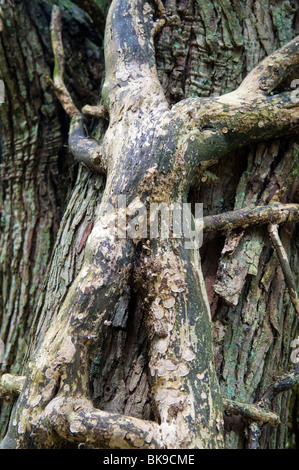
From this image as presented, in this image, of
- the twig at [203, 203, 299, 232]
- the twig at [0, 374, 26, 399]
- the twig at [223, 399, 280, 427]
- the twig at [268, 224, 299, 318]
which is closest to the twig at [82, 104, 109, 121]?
the twig at [203, 203, 299, 232]

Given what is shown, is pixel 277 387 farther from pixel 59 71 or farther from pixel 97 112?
pixel 59 71

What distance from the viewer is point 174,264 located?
1409mm

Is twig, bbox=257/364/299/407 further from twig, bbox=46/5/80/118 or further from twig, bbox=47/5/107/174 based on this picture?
twig, bbox=46/5/80/118

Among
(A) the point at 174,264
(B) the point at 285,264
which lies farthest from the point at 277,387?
(A) the point at 174,264

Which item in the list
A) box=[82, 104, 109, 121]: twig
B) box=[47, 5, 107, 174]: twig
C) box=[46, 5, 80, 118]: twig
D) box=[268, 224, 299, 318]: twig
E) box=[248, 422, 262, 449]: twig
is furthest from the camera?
box=[46, 5, 80, 118]: twig

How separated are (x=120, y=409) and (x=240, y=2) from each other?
1.64 metres

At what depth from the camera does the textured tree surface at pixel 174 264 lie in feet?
4.27

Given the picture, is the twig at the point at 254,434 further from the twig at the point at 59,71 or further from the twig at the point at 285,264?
the twig at the point at 59,71

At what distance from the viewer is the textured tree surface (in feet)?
4.27

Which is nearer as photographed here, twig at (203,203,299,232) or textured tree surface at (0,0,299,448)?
textured tree surface at (0,0,299,448)

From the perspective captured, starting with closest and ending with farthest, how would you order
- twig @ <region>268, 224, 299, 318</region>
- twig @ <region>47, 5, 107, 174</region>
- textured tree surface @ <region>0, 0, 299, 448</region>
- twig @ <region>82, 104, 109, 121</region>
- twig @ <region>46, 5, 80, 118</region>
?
textured tree surface @ <region>0, 0, 299, 448</region>
twig @ <region>268, 224, 299, 318</region>
twig @ <region>47, 5, 107, 174</region>
twig @ <region>82, 104, 109, 121</region>
twig @ <region>46, 5, 80, 118</region>
